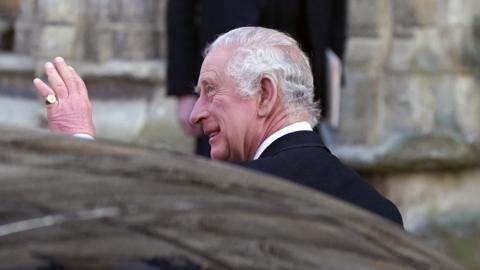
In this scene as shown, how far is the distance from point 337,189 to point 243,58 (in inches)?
20.0

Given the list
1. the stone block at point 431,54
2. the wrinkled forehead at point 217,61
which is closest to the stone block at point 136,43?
the stone block at point 431,54

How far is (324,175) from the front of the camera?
12.8ft

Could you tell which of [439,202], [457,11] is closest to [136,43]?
[457,11]

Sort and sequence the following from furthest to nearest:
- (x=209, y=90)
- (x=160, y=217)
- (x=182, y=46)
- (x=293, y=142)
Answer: (x=182, y=46)
(x=209, y=90)
(x=293, y=142)
(x=160, y=217)

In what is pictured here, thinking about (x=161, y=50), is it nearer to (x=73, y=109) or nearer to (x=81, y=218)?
(x=73, y=109)

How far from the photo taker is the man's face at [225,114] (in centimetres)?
426

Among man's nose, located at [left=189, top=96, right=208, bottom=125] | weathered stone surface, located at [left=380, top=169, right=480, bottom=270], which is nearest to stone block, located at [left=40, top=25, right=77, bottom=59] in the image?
weathered stone surface, located at [left=380, top=169, right=480, bottom=270]

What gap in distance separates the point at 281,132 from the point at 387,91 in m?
4.16

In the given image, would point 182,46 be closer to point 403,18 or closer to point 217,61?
point 403,18

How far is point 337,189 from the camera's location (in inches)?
153

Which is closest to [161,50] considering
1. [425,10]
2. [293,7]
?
[425,10]

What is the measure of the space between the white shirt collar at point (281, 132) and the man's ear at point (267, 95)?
0.21 ft

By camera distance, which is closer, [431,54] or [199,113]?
[199,113]

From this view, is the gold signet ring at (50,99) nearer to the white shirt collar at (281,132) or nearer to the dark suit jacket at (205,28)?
the white shirt collar at (281,132)
